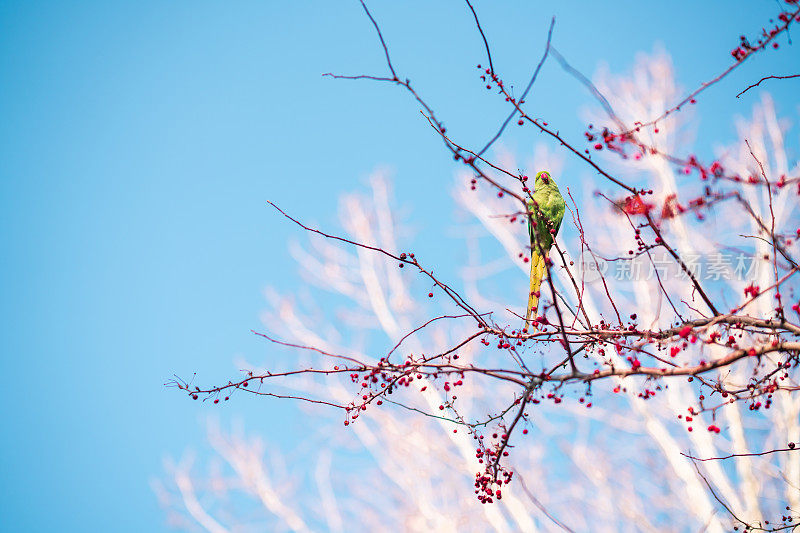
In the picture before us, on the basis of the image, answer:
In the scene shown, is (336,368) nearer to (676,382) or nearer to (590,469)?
(676,382)

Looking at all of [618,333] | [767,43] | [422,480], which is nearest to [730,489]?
[422,480]

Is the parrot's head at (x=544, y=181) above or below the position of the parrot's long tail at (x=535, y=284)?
above

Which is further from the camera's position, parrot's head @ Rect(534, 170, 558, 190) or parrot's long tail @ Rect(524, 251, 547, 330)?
parrot's head @ Rect(534, 170, 558, 190)

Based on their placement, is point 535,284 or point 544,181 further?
point 544,181

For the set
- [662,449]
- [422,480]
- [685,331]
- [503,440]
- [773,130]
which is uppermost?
[773,130]

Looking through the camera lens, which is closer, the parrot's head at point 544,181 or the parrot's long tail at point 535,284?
the parrot's long tail at point 535,284

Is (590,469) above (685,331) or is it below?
above

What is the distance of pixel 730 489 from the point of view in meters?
6.61

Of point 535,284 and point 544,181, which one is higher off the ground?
point 544,181

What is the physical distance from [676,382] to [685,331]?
595cm

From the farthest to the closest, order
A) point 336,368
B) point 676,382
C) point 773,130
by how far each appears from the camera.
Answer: point 773,130 < point 676,382 < point 336,368

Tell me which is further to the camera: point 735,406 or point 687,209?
point 735,406

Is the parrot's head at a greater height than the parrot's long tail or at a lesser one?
greater

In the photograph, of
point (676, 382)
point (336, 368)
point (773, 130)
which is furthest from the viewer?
point (773, 130)
